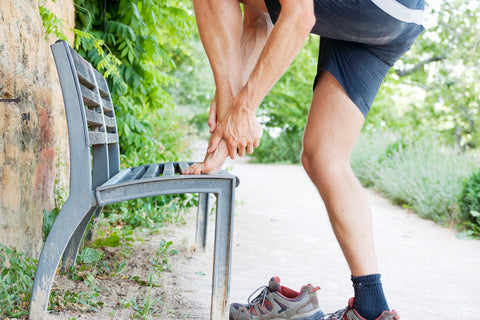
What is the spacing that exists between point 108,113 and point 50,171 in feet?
1.58

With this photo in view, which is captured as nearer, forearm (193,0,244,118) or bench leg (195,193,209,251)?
forearm (193,0,244,118)

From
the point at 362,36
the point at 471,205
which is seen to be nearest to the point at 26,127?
the point at 362,36

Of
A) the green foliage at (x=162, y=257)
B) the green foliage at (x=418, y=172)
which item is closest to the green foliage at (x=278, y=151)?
the green foliage at (x=418, y=172)

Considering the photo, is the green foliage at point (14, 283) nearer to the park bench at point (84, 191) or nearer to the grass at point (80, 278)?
the grass at point (80, 278)

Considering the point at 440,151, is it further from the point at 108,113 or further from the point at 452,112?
the point at 108,113

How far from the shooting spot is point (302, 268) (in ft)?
10.1

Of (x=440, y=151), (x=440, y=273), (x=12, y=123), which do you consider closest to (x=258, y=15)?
(x=12, y=123)

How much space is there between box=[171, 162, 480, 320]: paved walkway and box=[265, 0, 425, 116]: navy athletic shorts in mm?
1172

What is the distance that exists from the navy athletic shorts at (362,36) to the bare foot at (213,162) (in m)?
0.54

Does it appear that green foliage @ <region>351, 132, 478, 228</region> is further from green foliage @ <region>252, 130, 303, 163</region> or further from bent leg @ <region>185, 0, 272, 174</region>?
bent leg @ <region>185, 0, 272, 174</region>

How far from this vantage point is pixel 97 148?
2.21 metres

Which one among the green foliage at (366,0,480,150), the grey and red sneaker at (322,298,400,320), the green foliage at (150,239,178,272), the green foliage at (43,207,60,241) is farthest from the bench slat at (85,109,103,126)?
the green foliage at (366,0,480,150)

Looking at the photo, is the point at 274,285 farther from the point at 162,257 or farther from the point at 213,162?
the point at 162,257

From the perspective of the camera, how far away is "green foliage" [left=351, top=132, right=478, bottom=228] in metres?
5.38
